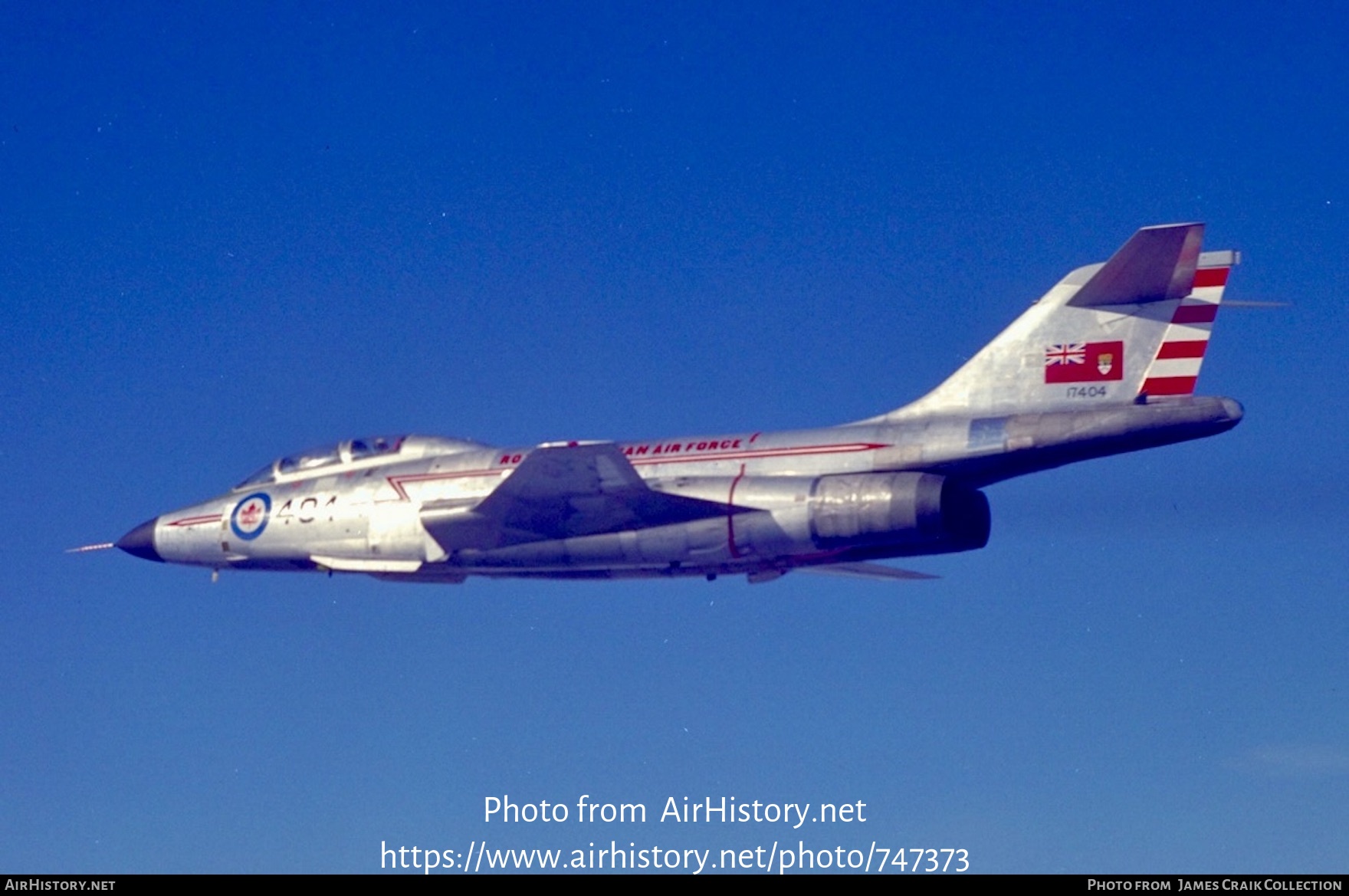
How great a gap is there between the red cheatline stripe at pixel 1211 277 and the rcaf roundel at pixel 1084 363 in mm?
1408

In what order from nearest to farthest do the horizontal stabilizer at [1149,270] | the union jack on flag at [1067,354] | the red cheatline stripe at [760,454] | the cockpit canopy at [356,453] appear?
the horizontal stabilizer at [1149,270], the union jack on flag at [1067,354], the red cheatline stripe at [760,454], the cockpit canopy at [356,453]

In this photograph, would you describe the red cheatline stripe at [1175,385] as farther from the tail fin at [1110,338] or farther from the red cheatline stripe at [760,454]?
the red cheatline stripe at [760,454]

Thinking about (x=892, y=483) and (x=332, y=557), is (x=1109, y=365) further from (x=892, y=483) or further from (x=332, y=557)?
(x=332, y=557)

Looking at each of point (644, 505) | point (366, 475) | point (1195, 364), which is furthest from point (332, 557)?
point (1195, 364)

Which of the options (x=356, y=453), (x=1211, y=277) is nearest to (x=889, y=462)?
(x=1211, y=277)

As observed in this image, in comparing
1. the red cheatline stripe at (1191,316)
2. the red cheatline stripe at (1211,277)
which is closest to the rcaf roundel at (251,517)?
the red cheatline stripe at (1191,316)

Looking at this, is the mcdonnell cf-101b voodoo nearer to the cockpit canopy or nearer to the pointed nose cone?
the cockpit canopy

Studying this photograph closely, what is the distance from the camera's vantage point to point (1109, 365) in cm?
2430

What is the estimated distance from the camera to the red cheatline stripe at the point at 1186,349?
78.6 ft

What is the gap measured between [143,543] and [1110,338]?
16252 millimetres

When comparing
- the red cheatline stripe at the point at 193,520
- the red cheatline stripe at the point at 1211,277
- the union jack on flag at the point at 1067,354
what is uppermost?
the red cheatline stripe at the point at 1211,277

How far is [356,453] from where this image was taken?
2900 centimetres

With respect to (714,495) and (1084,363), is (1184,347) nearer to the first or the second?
(1084,363)
